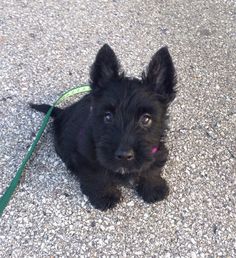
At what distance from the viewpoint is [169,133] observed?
436 cm

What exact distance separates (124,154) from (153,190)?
998 millimetres

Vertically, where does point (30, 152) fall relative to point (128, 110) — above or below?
below

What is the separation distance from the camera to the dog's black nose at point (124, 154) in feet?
9.59

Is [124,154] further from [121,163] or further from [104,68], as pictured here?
[104,68]

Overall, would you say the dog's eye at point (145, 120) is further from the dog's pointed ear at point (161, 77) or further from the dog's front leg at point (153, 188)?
the dog's front leg at point (153, 188)

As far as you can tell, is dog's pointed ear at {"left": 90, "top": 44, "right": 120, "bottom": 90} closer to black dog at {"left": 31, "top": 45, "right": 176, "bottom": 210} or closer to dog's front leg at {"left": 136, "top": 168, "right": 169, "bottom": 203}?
black dog at {"left": 31, "top": 45, "right": 176, "bottom": 210}

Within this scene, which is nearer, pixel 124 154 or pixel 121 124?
pixel 124 154

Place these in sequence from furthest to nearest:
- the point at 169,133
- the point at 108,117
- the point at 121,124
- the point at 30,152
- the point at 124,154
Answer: the point at 169,133, the point at 30,152, the point at 108,117, the point at 121,124, the point at 124,154

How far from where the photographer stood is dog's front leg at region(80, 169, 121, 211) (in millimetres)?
3660

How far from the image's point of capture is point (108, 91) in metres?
3.18

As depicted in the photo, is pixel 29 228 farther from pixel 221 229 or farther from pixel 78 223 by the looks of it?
pixel 221 229

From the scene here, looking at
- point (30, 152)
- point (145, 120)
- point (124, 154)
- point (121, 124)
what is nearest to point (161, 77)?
point (145, 120)

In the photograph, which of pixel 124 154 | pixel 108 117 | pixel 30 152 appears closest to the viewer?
pixel 124 154

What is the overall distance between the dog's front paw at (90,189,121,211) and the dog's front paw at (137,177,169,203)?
252 mm
